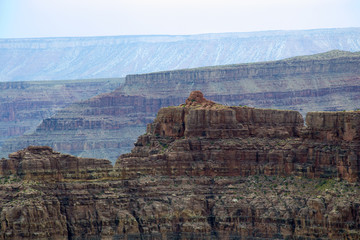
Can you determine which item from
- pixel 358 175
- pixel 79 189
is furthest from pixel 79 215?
pixel 358 175

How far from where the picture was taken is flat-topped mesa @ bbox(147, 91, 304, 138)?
4744 inches

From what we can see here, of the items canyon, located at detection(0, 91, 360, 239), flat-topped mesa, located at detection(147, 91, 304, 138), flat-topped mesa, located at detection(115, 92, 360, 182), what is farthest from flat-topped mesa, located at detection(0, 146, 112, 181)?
flat-topped mesa, located at detection(147, 91, 304, 138)

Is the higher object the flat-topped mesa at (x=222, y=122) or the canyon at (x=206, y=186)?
the flat-topped mesa at (x=222, y=122)

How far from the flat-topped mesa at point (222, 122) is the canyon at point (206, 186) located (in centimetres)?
11

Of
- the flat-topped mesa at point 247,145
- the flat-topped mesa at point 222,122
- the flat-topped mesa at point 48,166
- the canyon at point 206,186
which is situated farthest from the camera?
the flat-topped mesa at point 222,122

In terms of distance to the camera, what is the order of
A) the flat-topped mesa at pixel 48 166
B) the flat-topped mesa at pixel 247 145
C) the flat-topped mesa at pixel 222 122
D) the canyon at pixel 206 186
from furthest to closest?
1. the flat-topped mesa at pixel 222 122
2. the flat-topped mesa at pixel 247 145
3. the flat-topped mesa at pixel 48 166
4. the canyon at pixel 206 186

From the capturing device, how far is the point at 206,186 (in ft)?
384

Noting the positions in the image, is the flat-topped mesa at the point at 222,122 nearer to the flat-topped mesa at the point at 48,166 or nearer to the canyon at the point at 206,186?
the canyon at the point at 206,186

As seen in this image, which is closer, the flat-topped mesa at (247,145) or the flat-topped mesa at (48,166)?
the flat-topped mesa at (48,166)

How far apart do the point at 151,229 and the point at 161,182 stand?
17.4 ft

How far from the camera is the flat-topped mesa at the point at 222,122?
120 m

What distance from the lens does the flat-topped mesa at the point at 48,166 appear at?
11244 cm

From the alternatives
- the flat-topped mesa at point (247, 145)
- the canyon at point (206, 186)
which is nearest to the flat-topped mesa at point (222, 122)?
the flat-topped mesa at point (247, 145)

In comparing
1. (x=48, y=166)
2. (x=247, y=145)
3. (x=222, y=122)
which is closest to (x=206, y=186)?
(x=247, y=145)
